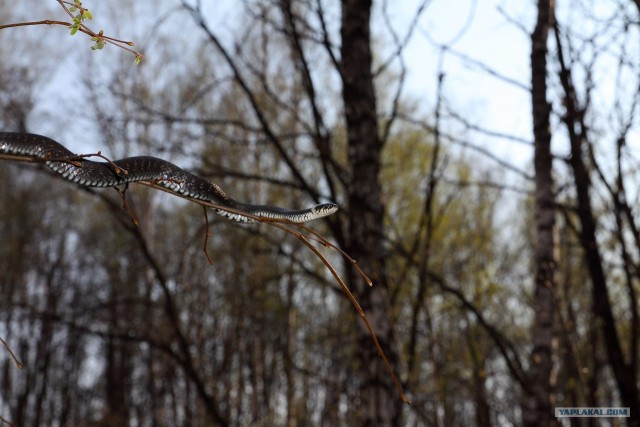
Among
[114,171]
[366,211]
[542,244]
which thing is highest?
[366,211]

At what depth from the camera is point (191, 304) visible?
14781 millimetres

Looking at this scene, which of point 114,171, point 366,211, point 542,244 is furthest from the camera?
point 542,244

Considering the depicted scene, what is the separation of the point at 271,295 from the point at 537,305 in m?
11.6

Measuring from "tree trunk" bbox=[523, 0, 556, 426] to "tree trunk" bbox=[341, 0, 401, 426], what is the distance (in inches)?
30.7

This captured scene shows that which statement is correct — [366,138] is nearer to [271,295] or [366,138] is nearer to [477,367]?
[477,367]

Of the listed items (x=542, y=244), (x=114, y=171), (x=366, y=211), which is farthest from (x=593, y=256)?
(x=114, y=171)

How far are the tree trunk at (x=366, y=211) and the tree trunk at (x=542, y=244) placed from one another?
2.56ft

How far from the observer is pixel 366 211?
136 inches

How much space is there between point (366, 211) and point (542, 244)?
1050 millimetres

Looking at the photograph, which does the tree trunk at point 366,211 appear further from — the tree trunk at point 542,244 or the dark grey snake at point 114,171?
the dark grey snake at point 114,171

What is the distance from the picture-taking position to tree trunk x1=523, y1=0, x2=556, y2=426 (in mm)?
3400

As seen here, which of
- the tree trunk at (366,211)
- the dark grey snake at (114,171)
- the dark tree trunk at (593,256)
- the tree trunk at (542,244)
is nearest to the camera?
the dark grey snake at (114,171)

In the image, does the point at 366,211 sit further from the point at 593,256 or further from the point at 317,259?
the point at 317,259

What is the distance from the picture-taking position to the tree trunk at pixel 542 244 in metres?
3.40
